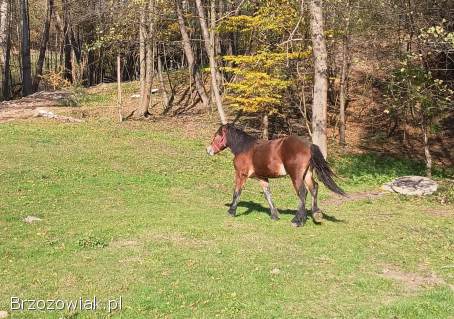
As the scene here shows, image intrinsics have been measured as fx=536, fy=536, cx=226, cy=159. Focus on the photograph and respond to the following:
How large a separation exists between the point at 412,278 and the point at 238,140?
18.2 feet

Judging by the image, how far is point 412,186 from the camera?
60.8 ft

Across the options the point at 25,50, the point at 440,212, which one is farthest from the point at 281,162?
the point at 25,50

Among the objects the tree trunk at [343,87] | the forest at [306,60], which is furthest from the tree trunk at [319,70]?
the tree trunk at [343,87]

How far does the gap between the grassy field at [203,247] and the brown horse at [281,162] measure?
0.64 m

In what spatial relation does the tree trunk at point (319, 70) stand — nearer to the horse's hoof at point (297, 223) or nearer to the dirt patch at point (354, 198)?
the dirt patch at point (354, 198)

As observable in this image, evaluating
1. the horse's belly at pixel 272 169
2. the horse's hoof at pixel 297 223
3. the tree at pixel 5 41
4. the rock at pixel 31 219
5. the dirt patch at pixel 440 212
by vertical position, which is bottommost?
the dirt patch at pixel 440 212

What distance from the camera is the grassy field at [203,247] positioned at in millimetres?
7930

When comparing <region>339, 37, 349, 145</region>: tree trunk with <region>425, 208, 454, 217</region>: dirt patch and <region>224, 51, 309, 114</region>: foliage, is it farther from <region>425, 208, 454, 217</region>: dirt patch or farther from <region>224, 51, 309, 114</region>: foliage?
<region>425, 208, 454, 217</region>: dirt patch

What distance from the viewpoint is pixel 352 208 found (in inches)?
625

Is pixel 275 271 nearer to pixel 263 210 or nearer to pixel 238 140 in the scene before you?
pixel 238 140

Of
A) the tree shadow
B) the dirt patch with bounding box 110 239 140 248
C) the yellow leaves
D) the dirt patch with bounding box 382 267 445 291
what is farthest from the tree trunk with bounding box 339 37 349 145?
the dirt patch with bounding box 110 239 140 248

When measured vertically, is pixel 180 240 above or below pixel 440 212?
above

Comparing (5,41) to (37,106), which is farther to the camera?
(5,41)

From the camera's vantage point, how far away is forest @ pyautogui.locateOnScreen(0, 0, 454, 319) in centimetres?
834
